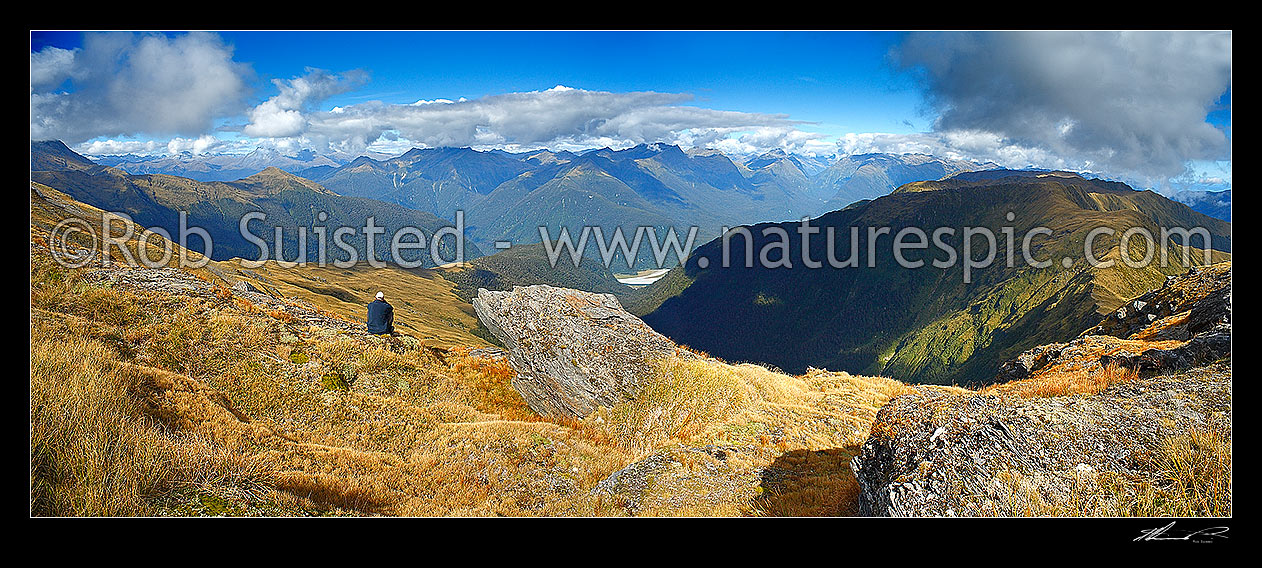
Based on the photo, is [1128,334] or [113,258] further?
[113,258]

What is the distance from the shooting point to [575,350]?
1240 cm

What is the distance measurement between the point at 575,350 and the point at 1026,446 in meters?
9.01

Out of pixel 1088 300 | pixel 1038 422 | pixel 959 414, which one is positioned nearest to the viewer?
pixel 1038 422

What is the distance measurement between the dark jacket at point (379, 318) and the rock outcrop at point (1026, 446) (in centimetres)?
1214

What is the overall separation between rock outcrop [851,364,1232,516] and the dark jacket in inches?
478

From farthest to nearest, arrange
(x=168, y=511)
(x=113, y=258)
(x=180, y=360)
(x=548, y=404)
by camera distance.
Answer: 1. (x=113, y=258)
2. (x=548, y=404)
3. (x=180, y=360)
4. (x=168, y=511)

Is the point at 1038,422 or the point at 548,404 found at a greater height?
the point at 1038,422
